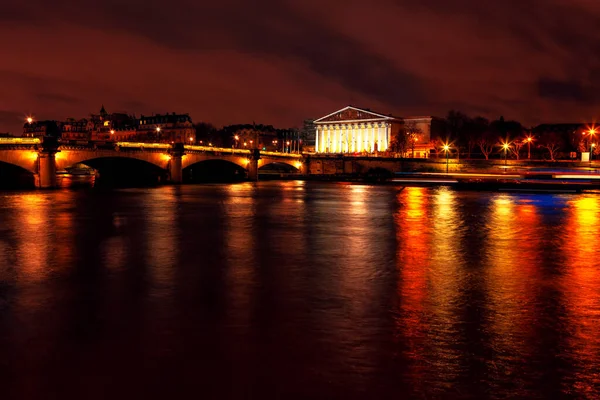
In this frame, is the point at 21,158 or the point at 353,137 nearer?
the point at 21,158

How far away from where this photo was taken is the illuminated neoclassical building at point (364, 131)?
16875 centimetres

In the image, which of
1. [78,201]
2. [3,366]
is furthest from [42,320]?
[78,201]

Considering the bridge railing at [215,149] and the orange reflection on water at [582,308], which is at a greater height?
the bridge railing at [215,149]

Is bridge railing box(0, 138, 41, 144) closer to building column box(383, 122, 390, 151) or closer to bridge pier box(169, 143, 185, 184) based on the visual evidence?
bridge pier box(169, 143, 185, 184)

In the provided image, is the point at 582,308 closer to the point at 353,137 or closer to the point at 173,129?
the point at 353,137

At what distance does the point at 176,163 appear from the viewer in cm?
7662

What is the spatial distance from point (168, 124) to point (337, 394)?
609 ft

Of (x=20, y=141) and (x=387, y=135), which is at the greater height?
(x=387, y=135)

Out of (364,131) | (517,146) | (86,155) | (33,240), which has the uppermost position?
(364,131)

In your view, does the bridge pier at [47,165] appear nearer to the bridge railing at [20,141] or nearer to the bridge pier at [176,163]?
the bridge railing at [20,141]

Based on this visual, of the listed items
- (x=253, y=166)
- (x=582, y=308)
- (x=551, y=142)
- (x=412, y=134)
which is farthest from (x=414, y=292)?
(x=412, y=134)

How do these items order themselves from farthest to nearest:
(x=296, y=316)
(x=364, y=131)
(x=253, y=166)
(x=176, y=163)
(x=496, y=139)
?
(x=364, y=131) → (x=496, y=139) → (x=253, y=166) → (x=176, y=163) → (x=296, y=316)

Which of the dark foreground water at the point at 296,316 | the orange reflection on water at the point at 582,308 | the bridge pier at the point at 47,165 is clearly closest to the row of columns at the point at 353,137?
the bridge pier at the point at 47,165

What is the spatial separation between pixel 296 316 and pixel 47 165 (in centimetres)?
5492
